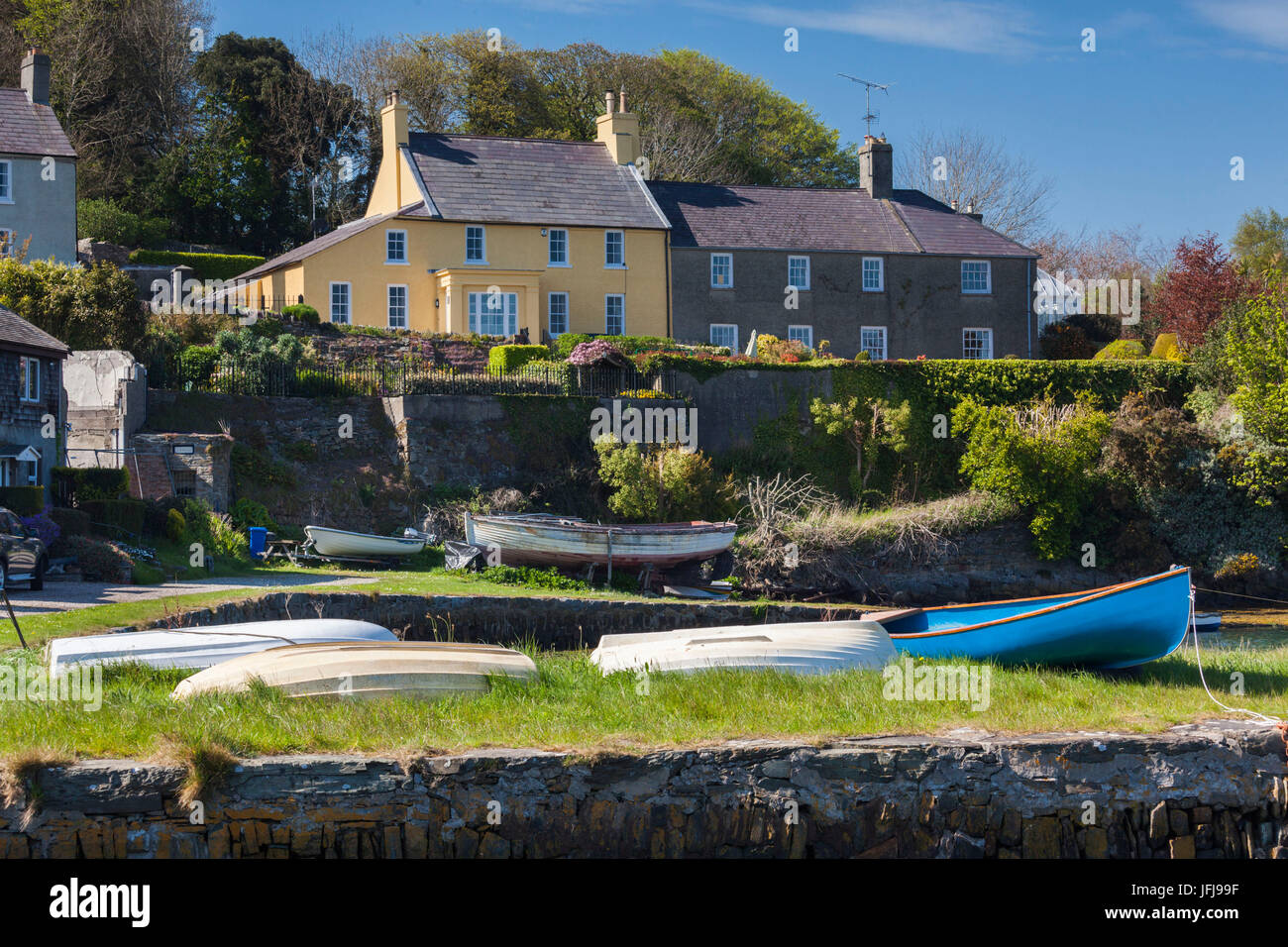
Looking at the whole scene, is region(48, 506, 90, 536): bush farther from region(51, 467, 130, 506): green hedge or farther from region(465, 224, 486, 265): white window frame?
region(465, 224, 486, 265): white window frame

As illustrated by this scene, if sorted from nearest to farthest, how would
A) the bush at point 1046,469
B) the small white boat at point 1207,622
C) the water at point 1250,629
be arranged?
the water at point 1250,629 < the small white boat at point 1207,622 < the bush at point 1046,469

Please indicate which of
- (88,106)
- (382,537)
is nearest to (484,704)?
(382,537)

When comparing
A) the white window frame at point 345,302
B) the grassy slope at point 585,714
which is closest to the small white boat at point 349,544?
the grassy slope at point 585,714

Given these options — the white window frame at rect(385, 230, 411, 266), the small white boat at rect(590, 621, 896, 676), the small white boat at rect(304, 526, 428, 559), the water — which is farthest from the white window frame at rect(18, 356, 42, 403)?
the water

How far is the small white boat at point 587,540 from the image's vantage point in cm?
2522

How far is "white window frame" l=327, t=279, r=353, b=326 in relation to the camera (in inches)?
1581

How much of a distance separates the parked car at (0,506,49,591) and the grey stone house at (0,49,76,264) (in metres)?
23.0

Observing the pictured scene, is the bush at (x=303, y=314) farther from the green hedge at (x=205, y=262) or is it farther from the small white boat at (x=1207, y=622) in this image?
the small white boat at (x=1207, y=622)

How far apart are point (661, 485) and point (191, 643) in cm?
1699

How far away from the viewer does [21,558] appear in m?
18.2

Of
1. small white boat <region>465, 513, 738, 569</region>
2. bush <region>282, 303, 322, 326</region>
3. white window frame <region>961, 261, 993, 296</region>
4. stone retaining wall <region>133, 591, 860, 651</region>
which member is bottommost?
stone retaining wall <region>133, 591, 860, 651</region>

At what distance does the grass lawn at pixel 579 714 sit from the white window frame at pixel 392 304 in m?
29.4

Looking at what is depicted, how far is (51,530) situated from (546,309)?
2414cm

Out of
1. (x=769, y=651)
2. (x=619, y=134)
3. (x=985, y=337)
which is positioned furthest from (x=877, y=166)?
(x=769, y=651)
